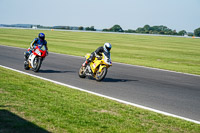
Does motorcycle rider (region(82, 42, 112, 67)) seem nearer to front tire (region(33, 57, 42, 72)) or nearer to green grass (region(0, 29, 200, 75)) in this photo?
front tire (region(33, 57, 42, 72))

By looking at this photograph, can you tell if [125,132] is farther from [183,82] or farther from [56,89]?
[183,82]

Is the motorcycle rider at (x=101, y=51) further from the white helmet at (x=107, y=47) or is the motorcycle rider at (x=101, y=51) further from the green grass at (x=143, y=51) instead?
the green grass at (x=143, y=51)

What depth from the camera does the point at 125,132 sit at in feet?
18.0

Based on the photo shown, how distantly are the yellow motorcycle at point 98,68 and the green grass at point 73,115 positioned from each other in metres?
3.09

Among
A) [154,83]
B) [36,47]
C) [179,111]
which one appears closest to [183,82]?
[154,83]

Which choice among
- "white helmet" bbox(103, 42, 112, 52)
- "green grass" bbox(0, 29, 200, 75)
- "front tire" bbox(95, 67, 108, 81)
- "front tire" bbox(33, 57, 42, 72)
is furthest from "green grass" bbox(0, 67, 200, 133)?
"green grass" bbox(0, 29, 200, 75)

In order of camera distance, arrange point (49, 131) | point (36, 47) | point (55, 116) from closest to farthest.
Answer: point (49, 131) → point (55, 116) → point (36, 47)

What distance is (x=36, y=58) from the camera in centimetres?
1361

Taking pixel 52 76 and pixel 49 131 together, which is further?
pixel 52 76

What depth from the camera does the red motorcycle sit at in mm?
13295

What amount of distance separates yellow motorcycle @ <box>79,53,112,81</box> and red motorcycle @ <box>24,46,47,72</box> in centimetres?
216

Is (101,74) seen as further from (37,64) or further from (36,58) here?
(36,58)

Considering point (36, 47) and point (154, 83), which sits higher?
point (36, 47)

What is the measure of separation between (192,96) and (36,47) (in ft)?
24.1
